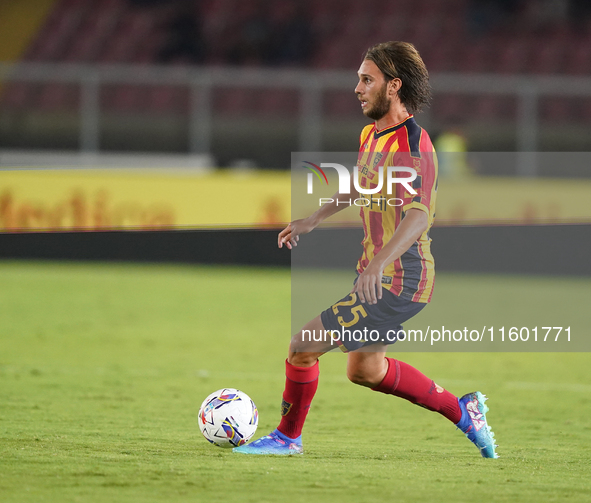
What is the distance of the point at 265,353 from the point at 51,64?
15119mm

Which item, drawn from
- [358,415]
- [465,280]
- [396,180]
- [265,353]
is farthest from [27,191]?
[396,180]

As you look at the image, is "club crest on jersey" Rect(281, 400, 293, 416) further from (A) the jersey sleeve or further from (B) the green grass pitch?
(A) the jersey sleeve

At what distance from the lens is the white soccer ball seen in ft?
14.9

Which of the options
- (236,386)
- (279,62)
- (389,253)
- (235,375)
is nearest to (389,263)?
(389,253)

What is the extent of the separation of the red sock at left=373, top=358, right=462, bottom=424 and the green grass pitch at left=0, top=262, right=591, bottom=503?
0.80 ft

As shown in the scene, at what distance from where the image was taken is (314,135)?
14.2 metres

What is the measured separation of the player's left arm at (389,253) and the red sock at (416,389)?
1.97 feet

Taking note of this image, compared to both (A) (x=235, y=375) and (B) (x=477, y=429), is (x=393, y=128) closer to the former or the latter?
(B) (x=477, y=429)

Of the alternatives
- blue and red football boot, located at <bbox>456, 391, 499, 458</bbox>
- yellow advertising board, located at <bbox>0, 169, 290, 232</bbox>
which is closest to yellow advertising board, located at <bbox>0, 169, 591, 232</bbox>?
yellow advertising board, located at <bbox>0, 169, 290, 232</bbox>

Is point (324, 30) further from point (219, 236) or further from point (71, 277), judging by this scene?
point (71, 277)

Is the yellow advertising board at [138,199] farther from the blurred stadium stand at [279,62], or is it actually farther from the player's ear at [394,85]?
the player's ear at [394,85]

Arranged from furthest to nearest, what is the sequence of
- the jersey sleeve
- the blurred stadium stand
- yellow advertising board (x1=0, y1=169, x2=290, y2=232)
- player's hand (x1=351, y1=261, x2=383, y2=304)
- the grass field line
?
the blurred stadium stand → yellow advertising board (x1=0, y1=169, x2=290, y2=232) → the grass field line → the jersey sleeve → player's hand (x1=351, y1=261, x2=383, y2=304)

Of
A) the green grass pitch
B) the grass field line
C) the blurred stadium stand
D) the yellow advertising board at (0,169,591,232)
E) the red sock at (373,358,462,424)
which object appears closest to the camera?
the green grass pitch

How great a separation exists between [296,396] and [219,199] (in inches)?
365
